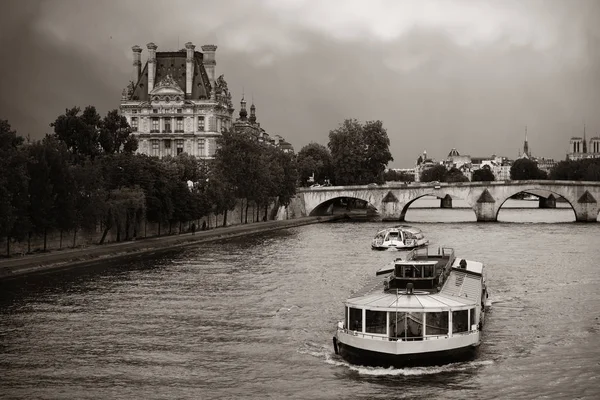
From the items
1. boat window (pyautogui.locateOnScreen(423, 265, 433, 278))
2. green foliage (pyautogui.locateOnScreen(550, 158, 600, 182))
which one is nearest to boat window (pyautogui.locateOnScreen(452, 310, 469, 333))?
boat window (pyautogui.locateOnScreen(423, 265, 433, 278))

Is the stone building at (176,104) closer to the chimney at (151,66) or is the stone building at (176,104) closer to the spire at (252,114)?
the chimney at (151,66)

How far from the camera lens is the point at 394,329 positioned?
1059 inches

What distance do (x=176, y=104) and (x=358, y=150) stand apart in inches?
1084

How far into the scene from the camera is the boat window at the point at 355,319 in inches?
1083

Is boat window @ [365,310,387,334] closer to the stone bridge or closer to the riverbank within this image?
the riverbank

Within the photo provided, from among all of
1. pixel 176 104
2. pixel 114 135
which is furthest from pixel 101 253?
pixel 176 104

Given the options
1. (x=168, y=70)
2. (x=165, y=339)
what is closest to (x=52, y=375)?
(x=165, y=339)

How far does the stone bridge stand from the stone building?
16.6m

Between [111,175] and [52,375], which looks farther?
[111,175]

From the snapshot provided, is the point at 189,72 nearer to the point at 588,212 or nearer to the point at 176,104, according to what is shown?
the point at 176,104

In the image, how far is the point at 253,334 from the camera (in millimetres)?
32406

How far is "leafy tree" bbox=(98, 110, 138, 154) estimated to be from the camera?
269ft

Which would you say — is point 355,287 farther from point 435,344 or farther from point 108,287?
point 435,344

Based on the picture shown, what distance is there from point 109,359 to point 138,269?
76.3 feet
